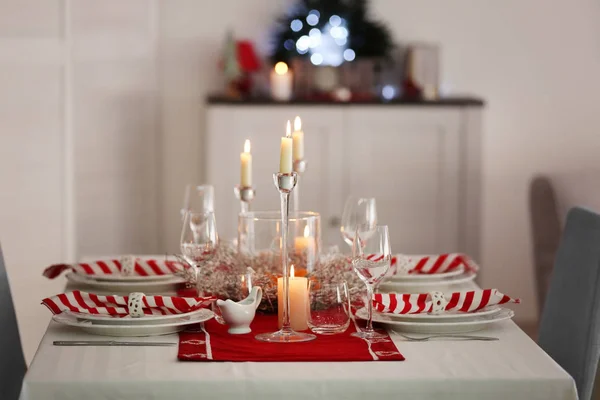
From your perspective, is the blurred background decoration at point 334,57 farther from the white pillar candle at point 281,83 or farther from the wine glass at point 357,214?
the wine glass at point 357,214

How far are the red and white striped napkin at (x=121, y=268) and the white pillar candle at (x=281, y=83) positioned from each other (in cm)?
167

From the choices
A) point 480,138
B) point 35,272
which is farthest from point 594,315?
point 35,272

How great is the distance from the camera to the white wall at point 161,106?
3.95 m

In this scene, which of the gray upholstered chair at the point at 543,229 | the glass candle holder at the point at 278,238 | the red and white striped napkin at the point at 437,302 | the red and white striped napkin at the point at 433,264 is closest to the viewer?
the red and white striped napkin at the point at 437,302

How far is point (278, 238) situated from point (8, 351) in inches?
26.7

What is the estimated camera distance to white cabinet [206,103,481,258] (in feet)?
12.8

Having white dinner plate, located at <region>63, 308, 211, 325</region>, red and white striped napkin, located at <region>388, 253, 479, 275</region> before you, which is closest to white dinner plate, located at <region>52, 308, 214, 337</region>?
white dinner plate, located at <region>63, 308, 211, 325</region>

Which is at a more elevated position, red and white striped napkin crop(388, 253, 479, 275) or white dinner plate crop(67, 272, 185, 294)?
red and white striped napkin crop(388, 253, 479, 275)

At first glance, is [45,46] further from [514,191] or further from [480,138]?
[514,191]

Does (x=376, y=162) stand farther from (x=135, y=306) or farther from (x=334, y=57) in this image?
(x=135, y=306)

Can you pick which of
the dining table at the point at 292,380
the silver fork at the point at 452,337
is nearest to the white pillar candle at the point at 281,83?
the silver fork at the point at 452,337

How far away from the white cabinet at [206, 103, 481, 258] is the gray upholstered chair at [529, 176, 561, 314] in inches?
13.0

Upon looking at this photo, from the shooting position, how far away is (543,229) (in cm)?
364

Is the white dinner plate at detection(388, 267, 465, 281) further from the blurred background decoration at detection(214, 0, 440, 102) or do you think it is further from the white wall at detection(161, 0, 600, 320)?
the white wall at detection(161, 0, 600, 320)
